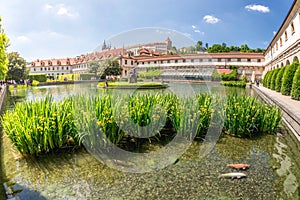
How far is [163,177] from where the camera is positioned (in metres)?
3.64

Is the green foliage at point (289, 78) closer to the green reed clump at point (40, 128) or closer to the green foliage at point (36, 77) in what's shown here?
the green reed clump at point (40, 128)

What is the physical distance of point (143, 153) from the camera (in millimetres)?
4762

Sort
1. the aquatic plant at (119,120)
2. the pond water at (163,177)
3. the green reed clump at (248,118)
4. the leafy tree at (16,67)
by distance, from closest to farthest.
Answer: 1. the pond water at (163,177)
2. the aquatic plant at (119,120)
3. the green reed clump at (248,118)
4. the leafy tree at (16,67)

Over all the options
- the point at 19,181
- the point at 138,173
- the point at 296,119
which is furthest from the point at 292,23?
the point at 19,181

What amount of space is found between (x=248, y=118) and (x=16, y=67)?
1636 inches

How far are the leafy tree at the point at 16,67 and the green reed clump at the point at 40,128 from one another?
39157 mm

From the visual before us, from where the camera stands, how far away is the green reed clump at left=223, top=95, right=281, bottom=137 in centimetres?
575

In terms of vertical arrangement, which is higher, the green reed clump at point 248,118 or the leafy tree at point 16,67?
the leafy tree at point 16,67

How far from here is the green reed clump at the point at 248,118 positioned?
18.9ft

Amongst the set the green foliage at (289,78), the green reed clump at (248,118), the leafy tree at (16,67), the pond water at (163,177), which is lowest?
the pond water at (163,177)

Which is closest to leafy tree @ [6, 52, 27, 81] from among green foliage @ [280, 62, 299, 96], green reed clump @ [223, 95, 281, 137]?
green foliage @ [280, 62, 299, 96]

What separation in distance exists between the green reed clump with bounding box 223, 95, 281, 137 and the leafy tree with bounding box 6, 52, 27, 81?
40987 mm

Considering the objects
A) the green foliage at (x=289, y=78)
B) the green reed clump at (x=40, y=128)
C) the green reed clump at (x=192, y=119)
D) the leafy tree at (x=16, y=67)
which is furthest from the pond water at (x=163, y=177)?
the leafy tree at (x=16, y=67)

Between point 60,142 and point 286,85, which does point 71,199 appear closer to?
point 60,142
